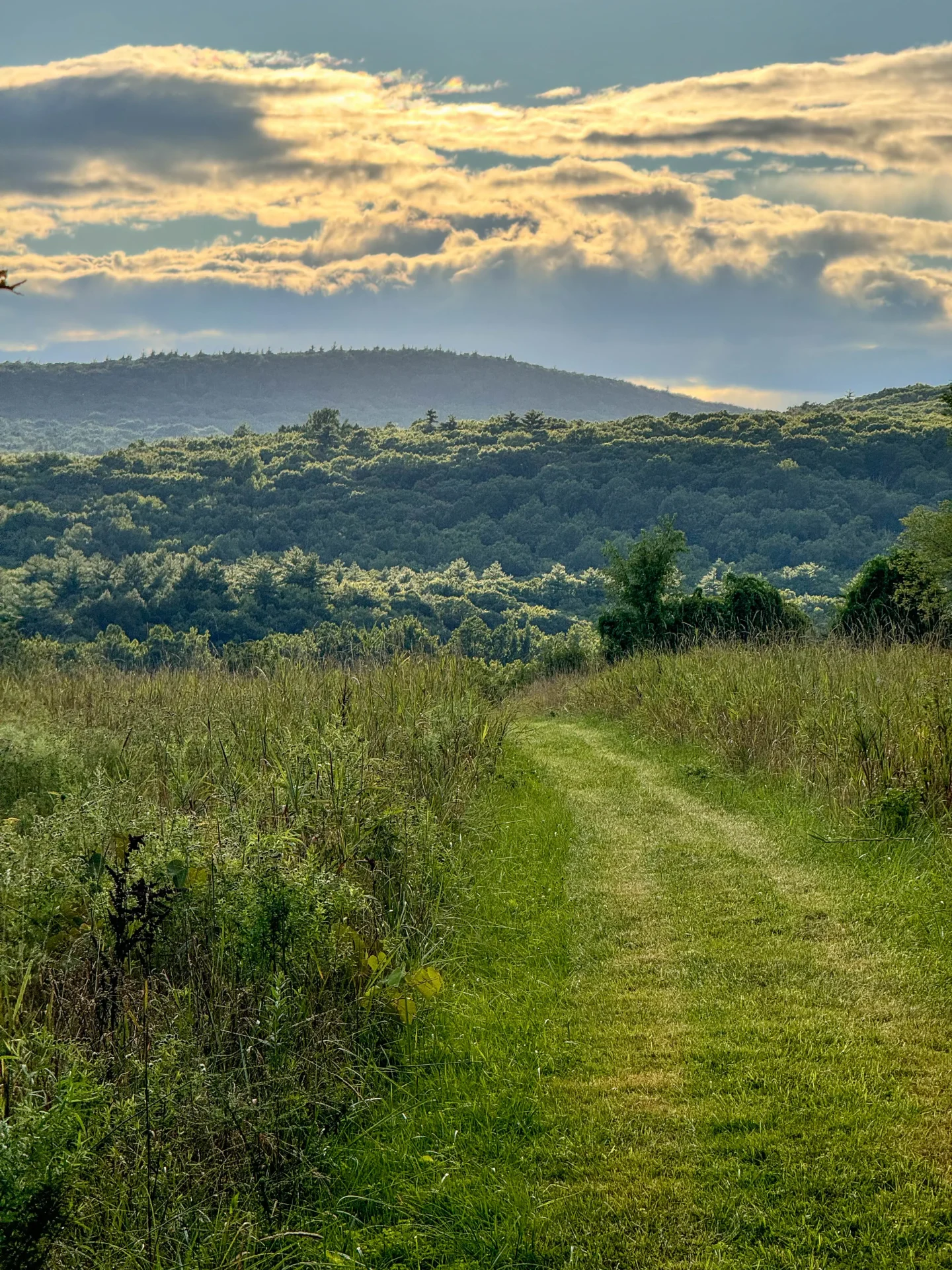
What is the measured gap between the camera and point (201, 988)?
470cm

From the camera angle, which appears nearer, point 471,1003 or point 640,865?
point 471,1003

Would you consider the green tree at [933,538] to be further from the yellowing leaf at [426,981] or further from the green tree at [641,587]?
the yellowing leaf at [426,981]

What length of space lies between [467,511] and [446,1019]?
323 ft

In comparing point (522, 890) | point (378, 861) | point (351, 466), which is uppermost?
point (351, 466)

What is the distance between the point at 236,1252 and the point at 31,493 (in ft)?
318

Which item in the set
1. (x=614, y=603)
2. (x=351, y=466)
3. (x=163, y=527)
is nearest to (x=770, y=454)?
(x=351, y=466)

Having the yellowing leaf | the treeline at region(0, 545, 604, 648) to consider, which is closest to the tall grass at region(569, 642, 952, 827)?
the yellowing leaf

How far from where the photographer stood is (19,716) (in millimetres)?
10516

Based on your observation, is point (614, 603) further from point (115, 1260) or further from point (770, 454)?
point (770, 454)

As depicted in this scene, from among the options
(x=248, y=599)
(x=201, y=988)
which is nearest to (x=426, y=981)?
(x=201, y=988)

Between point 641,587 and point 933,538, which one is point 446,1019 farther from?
point 641,587

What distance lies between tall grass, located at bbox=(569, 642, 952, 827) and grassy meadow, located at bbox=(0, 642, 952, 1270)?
77mm

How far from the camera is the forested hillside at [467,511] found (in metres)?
69.2

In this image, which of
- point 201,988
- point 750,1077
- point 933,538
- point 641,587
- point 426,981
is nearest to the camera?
point 750,1077
